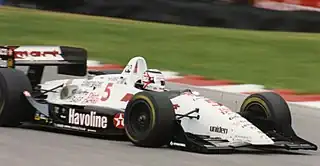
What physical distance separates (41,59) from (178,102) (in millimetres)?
2500

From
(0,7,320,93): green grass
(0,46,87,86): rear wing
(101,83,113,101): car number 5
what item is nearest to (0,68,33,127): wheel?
(0,46,87,86): rear wing

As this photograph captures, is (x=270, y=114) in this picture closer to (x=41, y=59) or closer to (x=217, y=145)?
(x=217, y=145)

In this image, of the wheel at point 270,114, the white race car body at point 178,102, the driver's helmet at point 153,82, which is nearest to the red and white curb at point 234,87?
the wheel at point 270,114

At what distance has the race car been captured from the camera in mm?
8406

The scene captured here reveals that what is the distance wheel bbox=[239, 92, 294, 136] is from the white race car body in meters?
0.56

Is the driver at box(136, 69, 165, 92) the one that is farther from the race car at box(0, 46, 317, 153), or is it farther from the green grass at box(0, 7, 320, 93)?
the green grass at box(0, 7, 320, 93)

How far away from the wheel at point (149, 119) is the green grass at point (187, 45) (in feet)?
21.9

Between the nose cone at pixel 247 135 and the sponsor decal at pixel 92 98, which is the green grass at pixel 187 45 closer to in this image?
the sponsor decal at pixel 92 98

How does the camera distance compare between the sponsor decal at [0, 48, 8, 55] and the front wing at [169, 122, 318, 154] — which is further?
the sponsor decal at [0, 48, 8, 55]

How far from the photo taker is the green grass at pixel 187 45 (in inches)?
671

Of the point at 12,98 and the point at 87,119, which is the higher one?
the point at 12,98

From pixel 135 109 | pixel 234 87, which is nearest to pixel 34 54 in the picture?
pixel 135 109

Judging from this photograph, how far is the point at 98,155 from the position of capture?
7969 millimetres

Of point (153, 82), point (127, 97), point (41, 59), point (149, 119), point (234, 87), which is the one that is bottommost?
point (234, 87)
